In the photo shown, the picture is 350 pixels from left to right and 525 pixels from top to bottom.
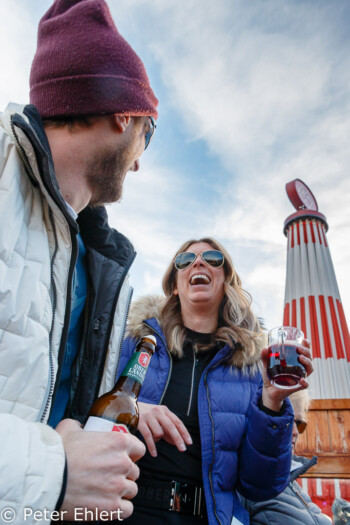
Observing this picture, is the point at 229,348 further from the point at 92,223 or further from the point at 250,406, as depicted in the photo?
the point at 92,223

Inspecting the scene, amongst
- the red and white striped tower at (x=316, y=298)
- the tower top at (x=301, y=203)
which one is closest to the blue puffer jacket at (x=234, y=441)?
the red and white striped tower at (x=316, y=298)

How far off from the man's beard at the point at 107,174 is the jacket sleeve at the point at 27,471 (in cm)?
84

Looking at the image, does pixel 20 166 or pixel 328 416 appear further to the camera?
pixel 328 416

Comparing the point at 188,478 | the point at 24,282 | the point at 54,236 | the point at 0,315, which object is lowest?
the point at 188,478

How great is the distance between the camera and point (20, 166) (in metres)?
0.94

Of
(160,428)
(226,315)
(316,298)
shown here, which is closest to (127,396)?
(160,428)

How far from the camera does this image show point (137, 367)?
107 centimetres

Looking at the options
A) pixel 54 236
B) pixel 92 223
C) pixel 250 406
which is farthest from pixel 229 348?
pixel 54 236

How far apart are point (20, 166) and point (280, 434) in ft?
4.47

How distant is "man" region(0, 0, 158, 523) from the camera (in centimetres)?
66

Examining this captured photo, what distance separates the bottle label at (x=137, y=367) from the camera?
1056 millimetres

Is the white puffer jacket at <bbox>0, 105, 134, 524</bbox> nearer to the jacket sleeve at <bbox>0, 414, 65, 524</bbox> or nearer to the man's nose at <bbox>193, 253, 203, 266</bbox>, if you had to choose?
the jacket sleeve at <bbox>0, 414, 65, 524</bbox>

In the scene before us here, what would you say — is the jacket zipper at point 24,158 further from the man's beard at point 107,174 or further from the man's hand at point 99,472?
the man's hand at point 99,472

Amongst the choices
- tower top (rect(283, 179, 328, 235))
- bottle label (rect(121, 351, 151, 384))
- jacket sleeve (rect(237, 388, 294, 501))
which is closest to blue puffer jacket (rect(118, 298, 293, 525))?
jacket sleeve (rect(237, 388, 294, 501))
